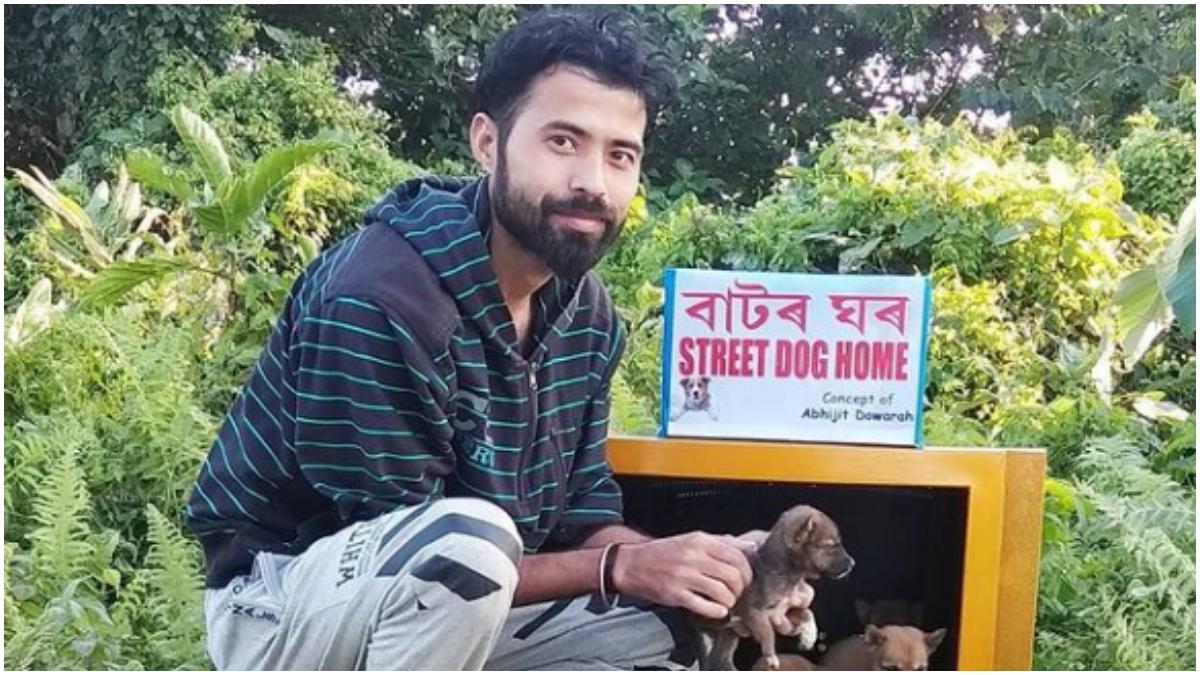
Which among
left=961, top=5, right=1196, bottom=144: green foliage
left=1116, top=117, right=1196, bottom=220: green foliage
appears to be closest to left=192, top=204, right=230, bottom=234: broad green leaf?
left=1116, top=117, right=1196, bottom=220: green foliage

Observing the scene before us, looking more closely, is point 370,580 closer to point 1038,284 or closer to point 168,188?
point 168,188

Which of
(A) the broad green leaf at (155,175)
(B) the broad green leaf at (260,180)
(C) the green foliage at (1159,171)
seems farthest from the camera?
(C) the green foliage at (1159,171)

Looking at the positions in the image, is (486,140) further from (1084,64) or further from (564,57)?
(1084,64)

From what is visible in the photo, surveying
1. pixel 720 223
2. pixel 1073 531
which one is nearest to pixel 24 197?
pixel 720 223

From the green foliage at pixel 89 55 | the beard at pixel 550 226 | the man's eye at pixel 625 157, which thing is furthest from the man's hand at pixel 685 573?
the green foliage at pixel 89 55

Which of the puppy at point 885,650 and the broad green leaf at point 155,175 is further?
the broad green leaf at point 155,175

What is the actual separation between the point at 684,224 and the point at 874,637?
2543 millimetres

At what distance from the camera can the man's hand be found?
1.94m

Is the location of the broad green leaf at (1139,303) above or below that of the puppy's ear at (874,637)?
above

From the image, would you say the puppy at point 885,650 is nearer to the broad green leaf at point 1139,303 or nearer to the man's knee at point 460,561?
the man's knee at point 460,561

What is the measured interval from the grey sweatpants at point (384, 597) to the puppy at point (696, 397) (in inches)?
17.5

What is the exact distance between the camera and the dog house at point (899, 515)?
6.93ft

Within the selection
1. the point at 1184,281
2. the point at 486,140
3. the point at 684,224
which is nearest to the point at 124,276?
the point at 684,224

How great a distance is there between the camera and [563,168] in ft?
6.44
